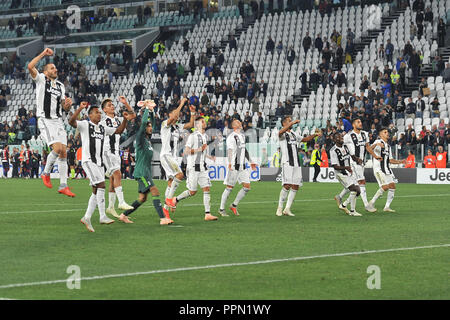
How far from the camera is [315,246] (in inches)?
520

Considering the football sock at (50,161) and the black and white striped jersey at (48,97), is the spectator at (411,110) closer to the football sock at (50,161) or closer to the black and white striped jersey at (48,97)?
the black and white striped jersey at (48,97)

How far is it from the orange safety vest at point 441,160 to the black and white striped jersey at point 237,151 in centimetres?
1881

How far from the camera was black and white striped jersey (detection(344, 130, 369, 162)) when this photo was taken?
68.3 feet

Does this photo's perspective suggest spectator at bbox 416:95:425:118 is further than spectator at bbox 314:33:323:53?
No

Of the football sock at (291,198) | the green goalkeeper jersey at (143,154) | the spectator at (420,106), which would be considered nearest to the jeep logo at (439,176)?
the spectator at (420,106)

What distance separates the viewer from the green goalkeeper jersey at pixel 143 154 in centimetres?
1703

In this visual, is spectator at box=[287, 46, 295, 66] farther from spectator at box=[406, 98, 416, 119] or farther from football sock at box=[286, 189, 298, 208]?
football sock at box=[286, 189, 298, 208]

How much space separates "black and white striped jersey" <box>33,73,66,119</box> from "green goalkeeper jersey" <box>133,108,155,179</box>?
1926 millimetres

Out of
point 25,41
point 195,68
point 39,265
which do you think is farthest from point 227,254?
point 25,41

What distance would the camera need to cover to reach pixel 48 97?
1559 cm

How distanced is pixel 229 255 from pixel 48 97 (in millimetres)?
5524

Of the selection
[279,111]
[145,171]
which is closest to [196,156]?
[145,171]

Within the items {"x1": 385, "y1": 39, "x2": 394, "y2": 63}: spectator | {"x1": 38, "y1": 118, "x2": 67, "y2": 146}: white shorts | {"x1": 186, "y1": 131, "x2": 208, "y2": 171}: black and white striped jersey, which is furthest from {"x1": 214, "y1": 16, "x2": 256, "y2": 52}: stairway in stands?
{"x1": 38, "y1": 118, "x2": 67, "y2": 146}: white shorts
